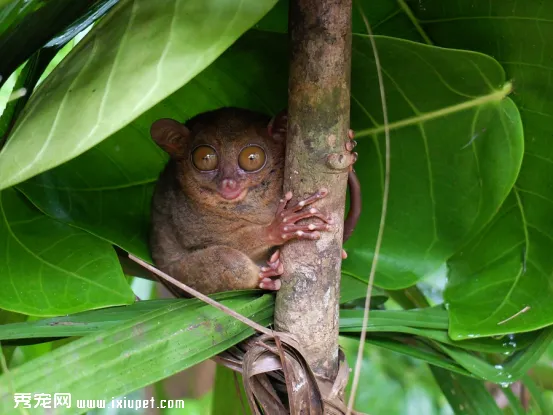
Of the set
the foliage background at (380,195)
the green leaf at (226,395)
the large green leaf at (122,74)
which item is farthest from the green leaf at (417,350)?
the large green leaf at (122,74)

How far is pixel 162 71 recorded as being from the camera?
136cm

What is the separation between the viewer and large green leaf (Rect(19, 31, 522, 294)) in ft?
6.53

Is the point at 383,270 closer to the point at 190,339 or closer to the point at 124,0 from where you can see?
the point at 190,339

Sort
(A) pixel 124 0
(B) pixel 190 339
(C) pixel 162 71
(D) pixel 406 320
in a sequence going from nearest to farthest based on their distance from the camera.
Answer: (C) pixel 162 71 → (A) pixel 124 0 → (B) pixel 190 339 → (D) pixel 406 320

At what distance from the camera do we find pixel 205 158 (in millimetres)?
2588

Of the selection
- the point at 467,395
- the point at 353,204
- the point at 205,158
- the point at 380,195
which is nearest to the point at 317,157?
the point at 353,204

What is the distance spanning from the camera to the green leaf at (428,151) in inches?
77.7

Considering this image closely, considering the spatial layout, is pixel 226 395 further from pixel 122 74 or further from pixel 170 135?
pixel 122 74

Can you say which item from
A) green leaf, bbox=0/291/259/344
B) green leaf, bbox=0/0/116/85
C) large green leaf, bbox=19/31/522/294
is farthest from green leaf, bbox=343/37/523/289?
green leaf, bbox=0/0/116/85

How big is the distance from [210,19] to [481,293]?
50.5 inches

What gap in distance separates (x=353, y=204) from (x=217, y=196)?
65 centimetres

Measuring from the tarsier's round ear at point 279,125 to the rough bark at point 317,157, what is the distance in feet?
1.82

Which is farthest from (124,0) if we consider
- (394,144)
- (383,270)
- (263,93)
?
(383,270)

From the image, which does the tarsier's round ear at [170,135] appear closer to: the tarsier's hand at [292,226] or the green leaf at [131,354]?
the tarsier's hand at [292,226]
